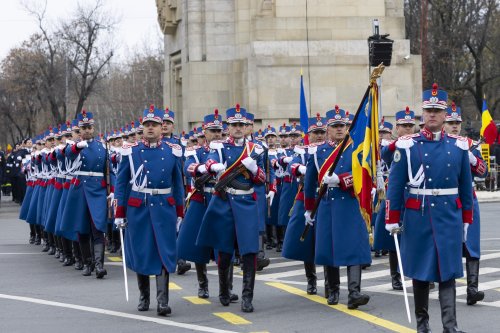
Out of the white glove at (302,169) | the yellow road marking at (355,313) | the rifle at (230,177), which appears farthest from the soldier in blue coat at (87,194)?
the rifle at (230,177)

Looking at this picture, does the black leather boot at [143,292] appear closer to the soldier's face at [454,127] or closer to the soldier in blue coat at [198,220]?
the soldier in blue coat at [198,220]

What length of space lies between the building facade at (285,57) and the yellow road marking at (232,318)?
19841 mm

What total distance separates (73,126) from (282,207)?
406 cm

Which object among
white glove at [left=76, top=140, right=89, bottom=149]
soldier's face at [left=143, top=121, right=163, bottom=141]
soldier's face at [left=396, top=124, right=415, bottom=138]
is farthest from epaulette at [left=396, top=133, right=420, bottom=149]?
white glove at [left=76, top=140, right=89, bottom=149]

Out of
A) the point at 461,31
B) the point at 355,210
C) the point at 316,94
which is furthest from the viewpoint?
the point at 461,31

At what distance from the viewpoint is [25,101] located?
238 ft

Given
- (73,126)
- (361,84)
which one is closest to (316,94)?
(361,84)

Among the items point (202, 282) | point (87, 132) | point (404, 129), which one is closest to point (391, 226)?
point (202, 282)

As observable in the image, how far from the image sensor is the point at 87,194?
55.4 feet

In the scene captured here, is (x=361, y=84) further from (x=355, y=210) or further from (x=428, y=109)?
(x=428, y=109)

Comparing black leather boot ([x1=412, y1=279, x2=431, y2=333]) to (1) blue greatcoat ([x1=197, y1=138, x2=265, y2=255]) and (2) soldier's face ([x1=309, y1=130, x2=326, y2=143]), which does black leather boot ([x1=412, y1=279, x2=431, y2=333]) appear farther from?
(2) soldier's face ([x1=309, y1=130, x2=326, y2=143])

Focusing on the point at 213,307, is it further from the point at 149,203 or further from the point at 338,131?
the point at 338,131

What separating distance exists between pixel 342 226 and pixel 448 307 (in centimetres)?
276

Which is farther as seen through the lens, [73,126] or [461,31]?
[461,31]
